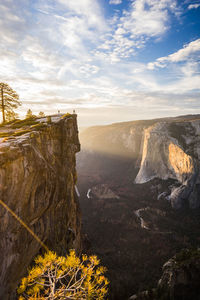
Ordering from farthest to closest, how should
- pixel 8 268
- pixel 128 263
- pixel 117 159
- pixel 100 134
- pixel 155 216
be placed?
pixel 100 134, pixel 117 159, pixel 155 216, pixel 128 263, pixel 8 268

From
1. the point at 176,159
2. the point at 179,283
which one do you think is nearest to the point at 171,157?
the point at 176,159

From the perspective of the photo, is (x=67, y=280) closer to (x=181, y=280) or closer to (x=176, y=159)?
(x=181, y=280)

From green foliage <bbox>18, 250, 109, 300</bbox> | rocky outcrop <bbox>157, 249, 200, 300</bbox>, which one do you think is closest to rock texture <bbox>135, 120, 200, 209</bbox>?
rocky outcrop <bbox>157, 249, 200, 300</bbox>

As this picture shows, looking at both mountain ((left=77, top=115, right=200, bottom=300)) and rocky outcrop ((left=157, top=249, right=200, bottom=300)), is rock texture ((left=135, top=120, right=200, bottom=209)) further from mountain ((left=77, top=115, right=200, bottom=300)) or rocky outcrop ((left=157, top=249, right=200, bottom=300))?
rocky outcrop ((left=157, top=249, right=200, bottom=300))

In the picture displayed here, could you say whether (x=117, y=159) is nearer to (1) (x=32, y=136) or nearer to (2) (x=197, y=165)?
(2) (x=197, y=165)

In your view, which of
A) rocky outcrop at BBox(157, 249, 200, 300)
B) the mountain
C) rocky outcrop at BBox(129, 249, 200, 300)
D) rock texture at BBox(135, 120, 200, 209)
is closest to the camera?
rocky outcrop at BBox(129, 249, 200, 300)

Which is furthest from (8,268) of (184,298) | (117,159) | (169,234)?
(117,159)

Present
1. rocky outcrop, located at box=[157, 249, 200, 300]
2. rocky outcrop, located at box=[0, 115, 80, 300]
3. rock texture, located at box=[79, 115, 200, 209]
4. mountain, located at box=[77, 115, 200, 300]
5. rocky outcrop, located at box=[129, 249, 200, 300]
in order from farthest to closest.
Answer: rock texture, located at box=[79, 115, 200, 209] → mountain, located at box=[77, 115, 200, 300] → rocky outcrop, located at box=[157, 249, 200, 300] → rocky outcrop, located at box=[129, 249, 200, 300] → rocky outcrop, located at box=[0, 115, 80, 300]
